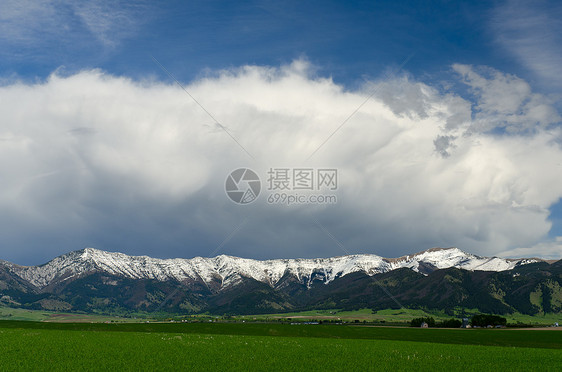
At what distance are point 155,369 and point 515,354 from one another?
49586 mm

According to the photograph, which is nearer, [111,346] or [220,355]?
[220,355]

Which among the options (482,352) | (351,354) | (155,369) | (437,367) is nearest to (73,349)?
(155,369)

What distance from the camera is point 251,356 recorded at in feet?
164

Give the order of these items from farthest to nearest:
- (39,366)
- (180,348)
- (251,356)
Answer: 1. (180,348)
2. (251,356)
3. (39,366)

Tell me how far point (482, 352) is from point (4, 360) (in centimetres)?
6048

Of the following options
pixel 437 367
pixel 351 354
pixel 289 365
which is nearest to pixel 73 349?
pixel 289 365

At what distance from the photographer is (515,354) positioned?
5991 cm

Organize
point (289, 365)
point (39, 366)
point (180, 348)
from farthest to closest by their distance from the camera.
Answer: point (180, 348), point (289, 365), point (39, 366)

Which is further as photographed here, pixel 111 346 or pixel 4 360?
pixel 111 346

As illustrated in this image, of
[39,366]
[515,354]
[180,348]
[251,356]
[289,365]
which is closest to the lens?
[39,366]

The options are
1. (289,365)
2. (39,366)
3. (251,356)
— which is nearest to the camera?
(39,366)

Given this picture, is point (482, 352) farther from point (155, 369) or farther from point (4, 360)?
point (4, 360)

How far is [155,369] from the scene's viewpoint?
4000 centimetres

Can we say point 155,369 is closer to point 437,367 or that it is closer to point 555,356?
point 437,367
